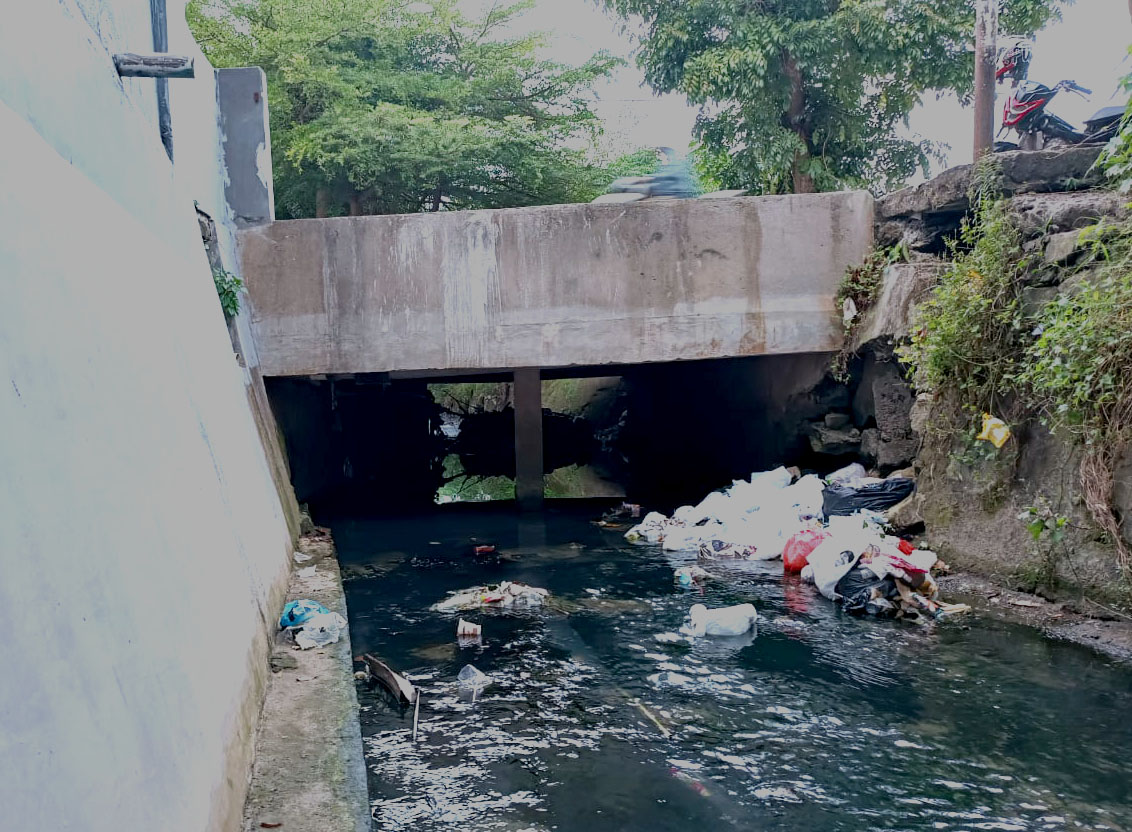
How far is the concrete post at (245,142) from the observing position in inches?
347

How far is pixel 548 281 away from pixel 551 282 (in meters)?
0.03

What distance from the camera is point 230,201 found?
895cm

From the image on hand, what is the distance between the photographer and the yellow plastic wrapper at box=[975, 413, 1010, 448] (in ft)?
19.7

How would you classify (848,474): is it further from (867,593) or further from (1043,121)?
(1043,121)

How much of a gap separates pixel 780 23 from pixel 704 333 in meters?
6.55

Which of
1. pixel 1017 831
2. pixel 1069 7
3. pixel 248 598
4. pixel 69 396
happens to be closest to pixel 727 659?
pixel 1017 831

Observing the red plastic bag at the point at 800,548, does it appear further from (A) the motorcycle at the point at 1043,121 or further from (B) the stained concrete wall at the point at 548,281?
(A) the motorcycle at the point at 1043,121

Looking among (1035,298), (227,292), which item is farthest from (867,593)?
(227,292)

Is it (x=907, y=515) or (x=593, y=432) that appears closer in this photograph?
(x=907, y=515)

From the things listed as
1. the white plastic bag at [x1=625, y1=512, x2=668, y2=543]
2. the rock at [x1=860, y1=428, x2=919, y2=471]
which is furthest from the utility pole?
the white plastic bag at [x1=625, y1=512, x2=668, y2=543]

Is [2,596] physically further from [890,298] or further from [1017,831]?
[890,298]

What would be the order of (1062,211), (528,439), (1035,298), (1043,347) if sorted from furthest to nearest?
(528,439) → (1062,211) → (1035,298) → (1043,347)

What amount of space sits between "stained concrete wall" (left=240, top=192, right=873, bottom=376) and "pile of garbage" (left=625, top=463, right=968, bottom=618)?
1598 millimetres

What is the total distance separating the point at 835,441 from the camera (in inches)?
380
